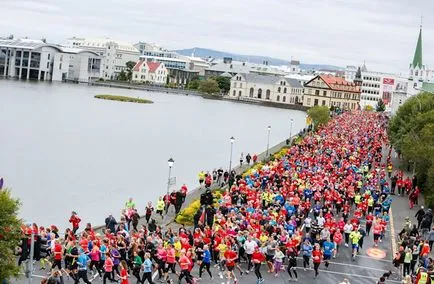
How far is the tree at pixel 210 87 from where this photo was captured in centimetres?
18886

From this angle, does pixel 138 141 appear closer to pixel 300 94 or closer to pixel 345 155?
pixel 345 155

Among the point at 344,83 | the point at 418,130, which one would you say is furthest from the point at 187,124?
the point at 344,83

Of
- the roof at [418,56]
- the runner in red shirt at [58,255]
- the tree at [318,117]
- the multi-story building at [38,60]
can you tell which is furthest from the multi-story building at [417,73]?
the runner in red shirt at [58,255]

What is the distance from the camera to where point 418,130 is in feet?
165

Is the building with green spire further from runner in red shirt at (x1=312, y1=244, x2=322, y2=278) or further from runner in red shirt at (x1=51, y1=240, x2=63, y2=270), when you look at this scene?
runner in red shirt at (x1=51, y1=240, x2=63, y2=270)

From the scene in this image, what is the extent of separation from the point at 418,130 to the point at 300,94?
136 metres

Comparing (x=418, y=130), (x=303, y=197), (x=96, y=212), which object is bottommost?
(x=96, y=212)

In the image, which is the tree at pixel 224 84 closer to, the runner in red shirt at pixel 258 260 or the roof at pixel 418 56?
the roof at pixel 418 56

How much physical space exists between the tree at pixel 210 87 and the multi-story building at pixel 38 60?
31653mm

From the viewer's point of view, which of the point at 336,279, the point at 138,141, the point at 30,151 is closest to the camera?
the point at 336,279

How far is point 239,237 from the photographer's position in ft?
74.1

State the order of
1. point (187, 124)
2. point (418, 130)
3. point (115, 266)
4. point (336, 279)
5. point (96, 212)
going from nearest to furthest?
1. point (115, 266)
2. point (336, 279)
3. point (96, 212)
4. point (418, 130)
5. point (187, 124)

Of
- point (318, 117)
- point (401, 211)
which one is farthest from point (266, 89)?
point (401, 211)

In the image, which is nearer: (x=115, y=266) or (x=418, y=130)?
(x=115, y=266)
